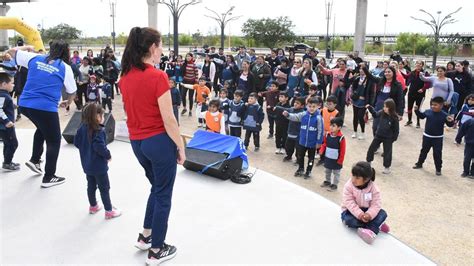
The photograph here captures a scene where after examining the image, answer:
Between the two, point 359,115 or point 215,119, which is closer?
point 215,119

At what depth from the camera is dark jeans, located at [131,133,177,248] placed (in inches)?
104

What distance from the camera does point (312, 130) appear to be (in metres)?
5.89

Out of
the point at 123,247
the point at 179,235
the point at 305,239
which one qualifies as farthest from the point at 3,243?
the point at 305,239

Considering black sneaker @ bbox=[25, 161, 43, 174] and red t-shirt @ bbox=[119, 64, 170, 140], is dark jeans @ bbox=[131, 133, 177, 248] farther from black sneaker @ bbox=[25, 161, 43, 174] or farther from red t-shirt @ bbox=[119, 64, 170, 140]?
black sneaker @ bbox=[25, 161, 43, 174]

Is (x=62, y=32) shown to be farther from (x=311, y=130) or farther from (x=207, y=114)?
(x=311, y=130)

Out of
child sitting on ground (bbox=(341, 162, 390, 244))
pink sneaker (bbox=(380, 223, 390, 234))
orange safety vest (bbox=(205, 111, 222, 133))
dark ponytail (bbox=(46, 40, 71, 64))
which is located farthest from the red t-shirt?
orange safety vest (bbox=(205, 111, 222, 133))

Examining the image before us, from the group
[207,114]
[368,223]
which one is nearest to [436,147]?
[368,223]

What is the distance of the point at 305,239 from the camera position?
3.49 metres

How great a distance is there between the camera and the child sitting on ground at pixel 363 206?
12.0 feet

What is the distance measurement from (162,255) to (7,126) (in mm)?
3195

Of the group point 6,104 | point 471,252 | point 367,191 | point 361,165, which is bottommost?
point 471,252

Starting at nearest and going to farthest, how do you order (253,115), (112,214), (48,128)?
(112,214) < (48,128) < (253,115)

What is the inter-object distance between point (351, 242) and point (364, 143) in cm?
511

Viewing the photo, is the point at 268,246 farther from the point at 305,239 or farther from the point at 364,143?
the point at 364,143
